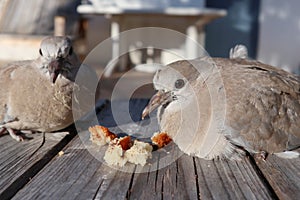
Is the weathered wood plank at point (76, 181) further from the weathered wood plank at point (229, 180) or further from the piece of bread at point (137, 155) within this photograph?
the weathered wood plank at point (229, 180)

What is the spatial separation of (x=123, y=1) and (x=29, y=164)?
5116 mm

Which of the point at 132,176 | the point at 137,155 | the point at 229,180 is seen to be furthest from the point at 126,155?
the point at 229,180

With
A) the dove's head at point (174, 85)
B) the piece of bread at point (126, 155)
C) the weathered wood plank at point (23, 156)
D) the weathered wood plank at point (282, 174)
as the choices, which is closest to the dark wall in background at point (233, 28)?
the dove's head at point (174, 85)

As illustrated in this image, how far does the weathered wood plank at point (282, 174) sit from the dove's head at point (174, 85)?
1.44 ft

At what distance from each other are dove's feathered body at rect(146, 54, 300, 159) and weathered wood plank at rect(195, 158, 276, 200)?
7 centimetres

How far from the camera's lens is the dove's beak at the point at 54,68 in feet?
6.25

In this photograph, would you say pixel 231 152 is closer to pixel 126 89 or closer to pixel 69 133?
pixel 69 133

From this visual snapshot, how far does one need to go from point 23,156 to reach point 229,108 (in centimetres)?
78

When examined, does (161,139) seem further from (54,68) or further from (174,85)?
(54,68)

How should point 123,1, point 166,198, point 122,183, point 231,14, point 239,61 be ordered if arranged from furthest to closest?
point 231,14 → point 123,1 → point 239,61 → point 122,183 → point 166,198

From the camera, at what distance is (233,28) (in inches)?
280

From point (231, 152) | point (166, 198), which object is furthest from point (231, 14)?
point (166, 198)

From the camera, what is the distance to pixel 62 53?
6.66ft

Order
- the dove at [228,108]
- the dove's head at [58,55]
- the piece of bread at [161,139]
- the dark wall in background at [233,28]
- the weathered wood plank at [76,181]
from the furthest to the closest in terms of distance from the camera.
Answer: the dark wall in background at [233,28] < the dove's head at [58,55] < the piece of bread at [161,139] < the dove at [228,108] < the weathered wood plank at [76,181]
